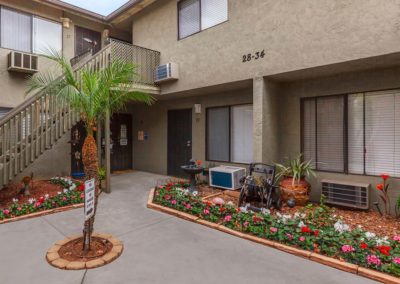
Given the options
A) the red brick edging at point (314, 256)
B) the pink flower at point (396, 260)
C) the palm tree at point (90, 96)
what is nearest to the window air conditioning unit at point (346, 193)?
the pink flower at point (396, 260)

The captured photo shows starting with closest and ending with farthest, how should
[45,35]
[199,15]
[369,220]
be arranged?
[369,220], [199,15], [45,35]

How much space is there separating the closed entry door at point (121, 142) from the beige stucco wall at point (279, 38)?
3.15m

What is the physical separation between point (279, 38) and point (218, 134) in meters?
3.25

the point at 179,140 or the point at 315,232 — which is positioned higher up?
the point at 179,140

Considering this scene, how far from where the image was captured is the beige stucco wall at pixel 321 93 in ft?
15.8

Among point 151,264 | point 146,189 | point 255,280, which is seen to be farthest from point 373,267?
point 146,189

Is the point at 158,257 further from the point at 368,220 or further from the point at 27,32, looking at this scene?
the point at 27,32

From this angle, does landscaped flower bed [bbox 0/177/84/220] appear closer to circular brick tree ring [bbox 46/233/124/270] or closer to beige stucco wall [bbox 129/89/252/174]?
circular brick tree ring [bbox 46/233/124/270]

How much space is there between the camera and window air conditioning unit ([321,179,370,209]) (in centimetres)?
484

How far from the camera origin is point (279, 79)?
5.84m

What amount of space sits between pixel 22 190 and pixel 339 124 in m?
7.40

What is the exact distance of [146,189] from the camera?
695cm

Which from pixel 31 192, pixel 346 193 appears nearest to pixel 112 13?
pixel 31 192

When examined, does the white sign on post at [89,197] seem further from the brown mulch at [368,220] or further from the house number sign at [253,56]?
the house number sign at [253,56]
